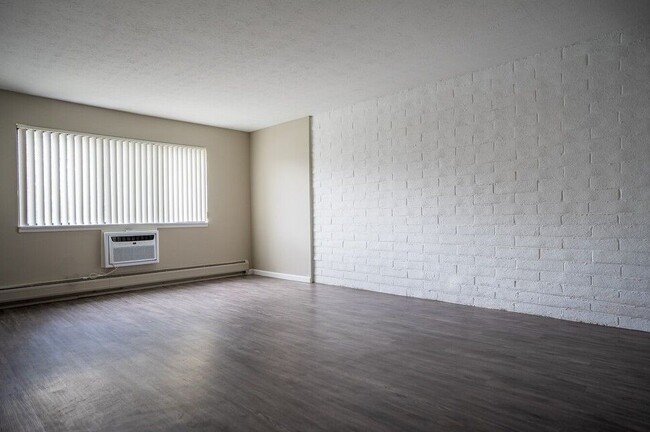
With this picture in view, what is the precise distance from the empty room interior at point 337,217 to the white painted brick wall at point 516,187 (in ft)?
0.07

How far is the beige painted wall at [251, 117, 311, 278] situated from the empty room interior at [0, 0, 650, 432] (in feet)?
Answer: 0.19

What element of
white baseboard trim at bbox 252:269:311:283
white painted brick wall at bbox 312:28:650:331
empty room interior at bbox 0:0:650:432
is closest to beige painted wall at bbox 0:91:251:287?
empty room interior at bbox 0:0:650:432

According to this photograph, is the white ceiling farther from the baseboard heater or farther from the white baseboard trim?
the white baseboard trim

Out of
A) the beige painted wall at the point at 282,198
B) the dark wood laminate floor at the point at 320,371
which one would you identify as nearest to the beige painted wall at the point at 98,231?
the beige painted wall at the point at 282,198

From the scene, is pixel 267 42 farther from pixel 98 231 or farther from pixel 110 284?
pixel 110 284

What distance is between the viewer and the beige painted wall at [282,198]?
6.79 meters

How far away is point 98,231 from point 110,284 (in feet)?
2.58

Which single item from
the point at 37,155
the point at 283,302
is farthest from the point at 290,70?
the point at 37,155

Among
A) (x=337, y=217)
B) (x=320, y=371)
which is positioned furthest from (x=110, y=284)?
(x=320, y=371)

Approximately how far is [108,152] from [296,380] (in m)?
4.93

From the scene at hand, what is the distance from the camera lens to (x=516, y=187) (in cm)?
438

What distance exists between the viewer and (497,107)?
4.55m

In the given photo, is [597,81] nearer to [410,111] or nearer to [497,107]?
[497,107]

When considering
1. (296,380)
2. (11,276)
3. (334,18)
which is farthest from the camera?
(11,276)
